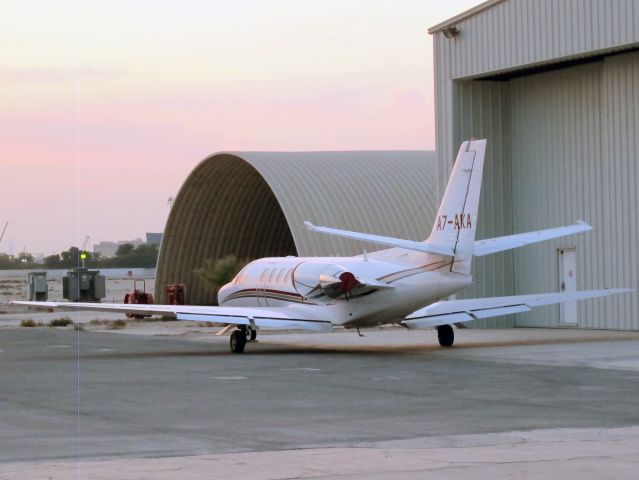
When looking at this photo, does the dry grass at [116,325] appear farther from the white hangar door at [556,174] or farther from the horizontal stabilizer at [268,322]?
the horizontal stabilizer at [268,322]

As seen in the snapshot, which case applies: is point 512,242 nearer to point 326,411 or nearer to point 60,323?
point 326,411

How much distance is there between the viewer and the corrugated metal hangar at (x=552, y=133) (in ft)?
111

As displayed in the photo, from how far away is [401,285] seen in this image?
27.8 meters

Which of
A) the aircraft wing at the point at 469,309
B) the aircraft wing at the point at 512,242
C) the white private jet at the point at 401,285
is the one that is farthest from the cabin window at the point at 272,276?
the aircraft wing at the point at 512,242

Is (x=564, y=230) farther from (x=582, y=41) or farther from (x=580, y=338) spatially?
(x=582, y=41)

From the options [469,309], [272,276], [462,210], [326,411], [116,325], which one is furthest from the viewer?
[116,325]

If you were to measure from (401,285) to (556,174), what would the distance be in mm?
11697

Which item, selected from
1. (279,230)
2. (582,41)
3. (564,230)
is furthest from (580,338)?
(279,230)

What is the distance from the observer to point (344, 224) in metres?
53.4

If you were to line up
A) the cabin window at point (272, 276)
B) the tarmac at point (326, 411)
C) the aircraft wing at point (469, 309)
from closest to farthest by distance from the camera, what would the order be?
the tarmac at point (326, 411) < the aircraft wing at point (469, 309) < the cabin window at point (272, 276)

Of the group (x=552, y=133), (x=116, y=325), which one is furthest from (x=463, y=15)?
(x=116, y=325)

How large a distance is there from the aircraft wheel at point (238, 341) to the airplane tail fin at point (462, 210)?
504 centimetres

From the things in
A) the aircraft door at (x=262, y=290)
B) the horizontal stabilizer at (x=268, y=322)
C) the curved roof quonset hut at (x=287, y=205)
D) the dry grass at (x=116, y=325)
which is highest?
the curved roof quonset hut at (x=287, y=205)

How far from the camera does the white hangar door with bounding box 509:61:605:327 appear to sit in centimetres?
3619
